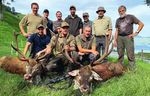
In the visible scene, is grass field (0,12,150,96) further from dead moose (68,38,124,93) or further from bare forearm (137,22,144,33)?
bare forearm (137,22,144,33)

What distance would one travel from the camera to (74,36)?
1595 cm

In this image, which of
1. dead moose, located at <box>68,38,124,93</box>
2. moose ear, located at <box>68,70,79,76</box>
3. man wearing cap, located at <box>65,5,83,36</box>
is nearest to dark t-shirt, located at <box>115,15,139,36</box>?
dead moose, located at <box>68,38,124,93</box>

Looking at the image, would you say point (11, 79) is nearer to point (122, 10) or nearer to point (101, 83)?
point (101, 83)

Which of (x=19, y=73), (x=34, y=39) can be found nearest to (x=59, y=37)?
(x=34, y=39)

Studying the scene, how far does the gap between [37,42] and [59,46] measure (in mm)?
922

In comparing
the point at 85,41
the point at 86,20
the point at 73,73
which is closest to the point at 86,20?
the point at 86,20

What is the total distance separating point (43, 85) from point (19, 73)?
1589mm

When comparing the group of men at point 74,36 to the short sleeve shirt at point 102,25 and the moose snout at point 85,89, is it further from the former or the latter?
the moose snout at point 85,89

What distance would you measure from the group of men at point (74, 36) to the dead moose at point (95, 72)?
1.17 ft

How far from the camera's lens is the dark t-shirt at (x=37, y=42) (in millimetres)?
14875

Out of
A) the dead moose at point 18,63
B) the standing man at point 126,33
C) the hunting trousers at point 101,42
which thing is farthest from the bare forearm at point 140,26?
the dead moose at point 18,63

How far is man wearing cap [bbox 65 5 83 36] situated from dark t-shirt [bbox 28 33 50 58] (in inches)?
54.2

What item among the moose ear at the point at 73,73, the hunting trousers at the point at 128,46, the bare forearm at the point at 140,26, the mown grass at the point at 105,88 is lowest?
the mown grass at the point at 105,88

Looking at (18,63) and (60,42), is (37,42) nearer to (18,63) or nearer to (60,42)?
(60,42)
